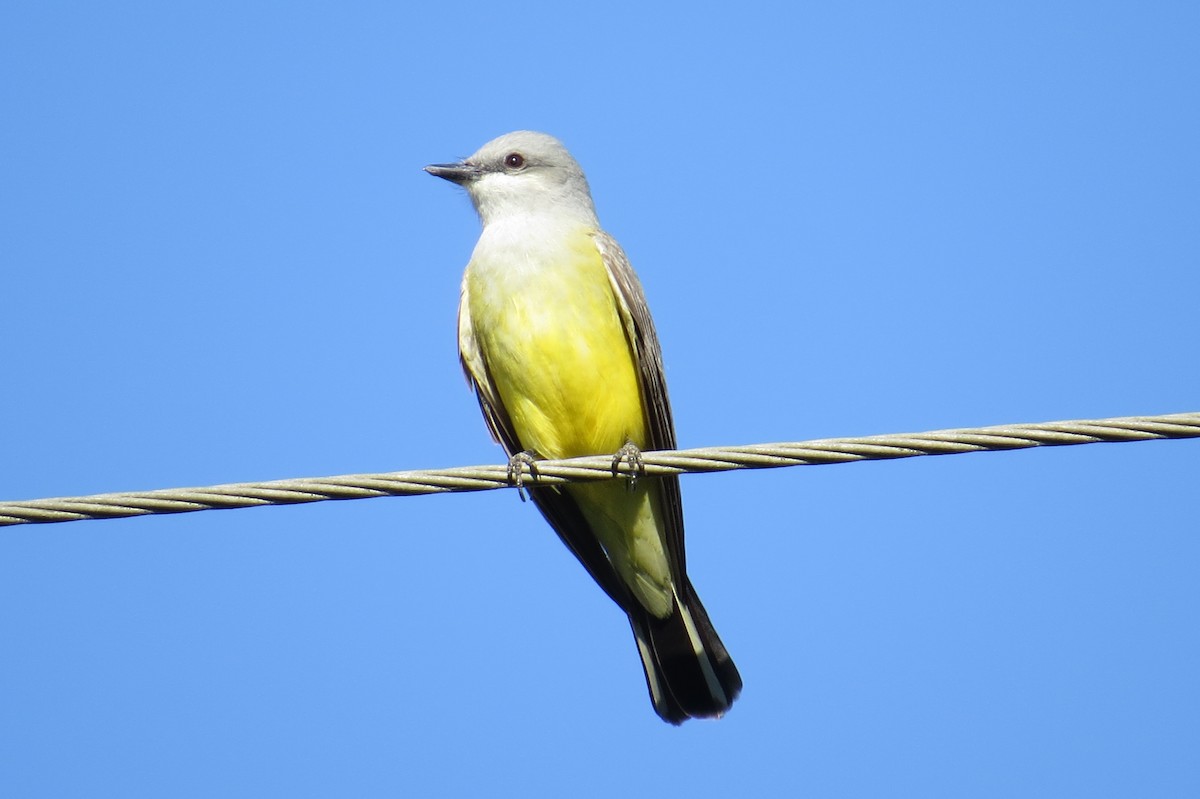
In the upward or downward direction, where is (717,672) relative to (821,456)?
downward

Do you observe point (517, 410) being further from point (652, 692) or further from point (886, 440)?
point (886, 440)

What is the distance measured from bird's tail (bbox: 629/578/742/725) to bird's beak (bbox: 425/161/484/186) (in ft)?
8.15

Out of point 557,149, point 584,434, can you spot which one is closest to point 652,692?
point 584,434

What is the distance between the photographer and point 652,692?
21.1 ft

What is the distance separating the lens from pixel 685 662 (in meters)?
6.46

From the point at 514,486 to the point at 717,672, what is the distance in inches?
77.4

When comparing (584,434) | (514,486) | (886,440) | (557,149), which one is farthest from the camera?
(557,149)

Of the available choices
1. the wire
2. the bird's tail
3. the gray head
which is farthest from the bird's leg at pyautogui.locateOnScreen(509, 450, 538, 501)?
the gray head

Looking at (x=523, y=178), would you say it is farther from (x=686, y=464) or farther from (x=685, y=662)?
(x=686, y=464)

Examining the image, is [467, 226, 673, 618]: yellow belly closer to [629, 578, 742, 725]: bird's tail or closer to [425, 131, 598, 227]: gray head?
[629, 578, 742, 725]: bird's tail

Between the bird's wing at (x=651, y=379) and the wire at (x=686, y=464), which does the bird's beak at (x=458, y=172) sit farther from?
the wire at (x=686, y=464)

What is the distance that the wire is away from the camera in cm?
389

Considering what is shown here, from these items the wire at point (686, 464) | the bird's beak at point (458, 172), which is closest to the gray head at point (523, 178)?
the bird's beak at point (458, 172)

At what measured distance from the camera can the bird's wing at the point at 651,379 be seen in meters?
6.18
